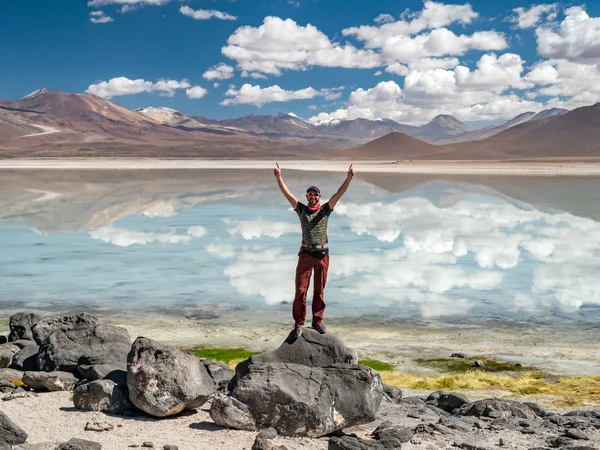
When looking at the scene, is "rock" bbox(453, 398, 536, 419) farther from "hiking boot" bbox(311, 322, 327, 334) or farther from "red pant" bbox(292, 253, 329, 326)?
"red pant" bbox(292, 253, 329, 326)

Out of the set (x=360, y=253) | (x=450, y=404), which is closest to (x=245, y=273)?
(x=360, y=253)

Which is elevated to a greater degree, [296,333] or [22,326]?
[296,333]

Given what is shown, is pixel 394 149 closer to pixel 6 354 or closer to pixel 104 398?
pixel 6 354

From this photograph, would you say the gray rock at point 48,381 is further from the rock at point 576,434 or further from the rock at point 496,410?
the rock at point 576,434

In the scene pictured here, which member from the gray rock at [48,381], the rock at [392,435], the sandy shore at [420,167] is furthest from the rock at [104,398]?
the sandy shore at [420,167]

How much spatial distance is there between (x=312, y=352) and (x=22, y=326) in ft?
16.2

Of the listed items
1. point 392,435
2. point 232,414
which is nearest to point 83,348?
point 232,414

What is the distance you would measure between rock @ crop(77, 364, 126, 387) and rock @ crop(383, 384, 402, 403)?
2.93 m

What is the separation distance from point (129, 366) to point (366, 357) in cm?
444

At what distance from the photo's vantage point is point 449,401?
348 inches

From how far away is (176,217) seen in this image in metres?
28.7

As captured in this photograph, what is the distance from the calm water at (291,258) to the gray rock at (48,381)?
17.5ft

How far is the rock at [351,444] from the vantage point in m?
6.71

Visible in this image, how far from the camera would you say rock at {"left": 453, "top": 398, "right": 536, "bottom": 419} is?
8203 mm
